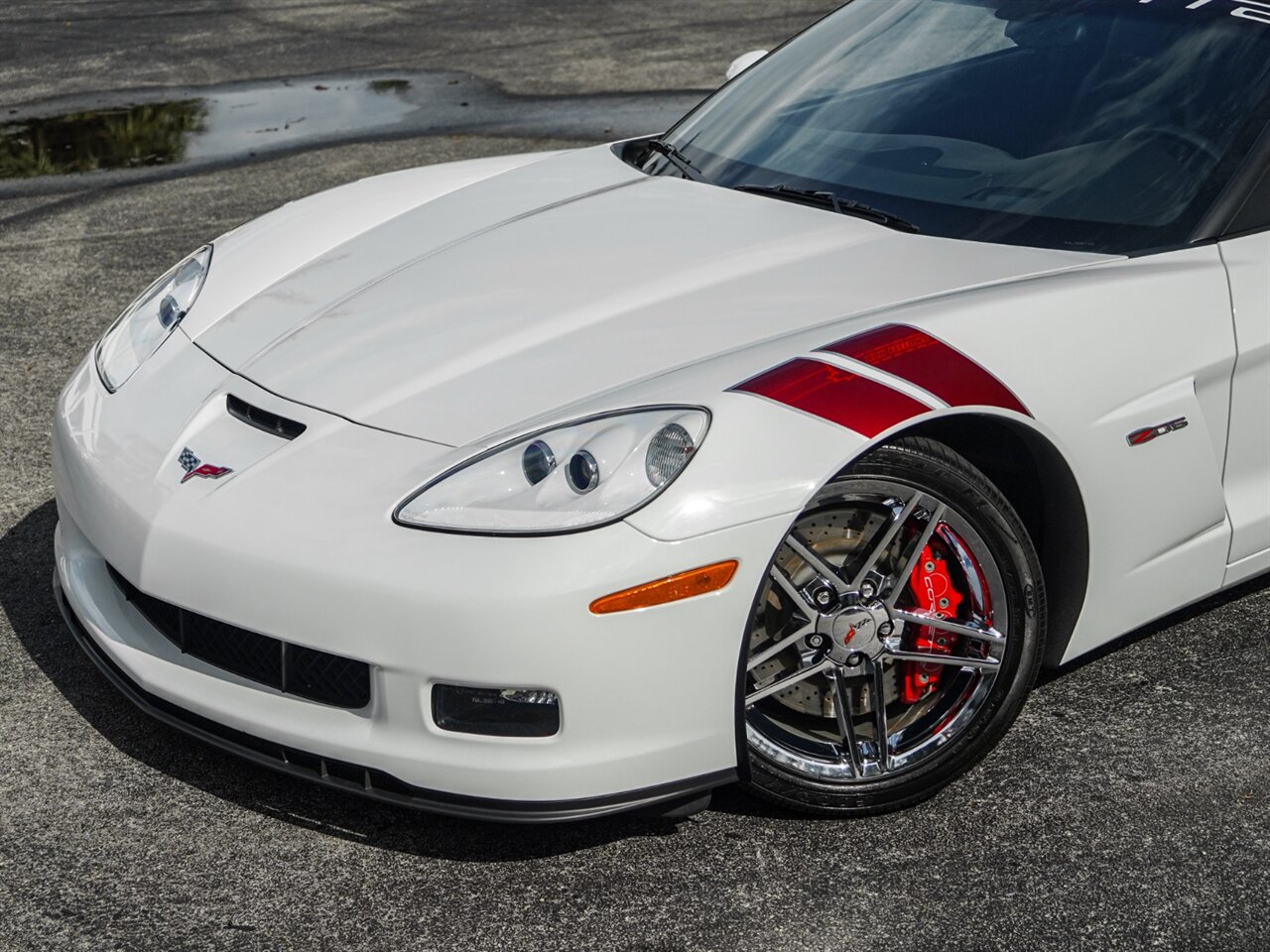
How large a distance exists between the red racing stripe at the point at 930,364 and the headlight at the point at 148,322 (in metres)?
1.51

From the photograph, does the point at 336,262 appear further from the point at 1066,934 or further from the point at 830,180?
the point at 1066,934

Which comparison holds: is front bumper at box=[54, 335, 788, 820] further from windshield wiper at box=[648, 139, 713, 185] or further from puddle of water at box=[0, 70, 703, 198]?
puddle of water at box=[0, 70, 703, 198]

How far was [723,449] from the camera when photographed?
8.36 feet

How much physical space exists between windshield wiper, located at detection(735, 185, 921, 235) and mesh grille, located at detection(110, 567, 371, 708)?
149 centimetres

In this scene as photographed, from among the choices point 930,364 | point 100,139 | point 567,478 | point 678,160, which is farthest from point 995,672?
point 100,139

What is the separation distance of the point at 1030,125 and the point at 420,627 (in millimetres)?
1841

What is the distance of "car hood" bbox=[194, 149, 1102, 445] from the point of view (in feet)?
9.26

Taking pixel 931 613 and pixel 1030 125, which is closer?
pixel 931 613

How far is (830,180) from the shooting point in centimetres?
351

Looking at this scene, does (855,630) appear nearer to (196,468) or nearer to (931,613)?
(931,613)

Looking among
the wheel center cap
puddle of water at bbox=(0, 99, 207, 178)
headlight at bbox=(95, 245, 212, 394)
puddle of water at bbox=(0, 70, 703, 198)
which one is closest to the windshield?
the wheel center cap

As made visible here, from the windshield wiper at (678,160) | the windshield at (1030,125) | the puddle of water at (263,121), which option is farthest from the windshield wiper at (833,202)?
the puddle of water at (263,121)

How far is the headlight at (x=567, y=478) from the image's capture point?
251 cm

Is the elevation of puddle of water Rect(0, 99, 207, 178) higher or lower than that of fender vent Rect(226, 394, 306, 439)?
lower
